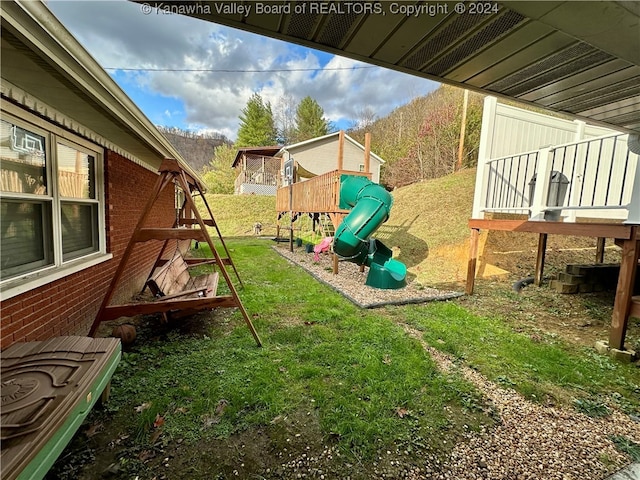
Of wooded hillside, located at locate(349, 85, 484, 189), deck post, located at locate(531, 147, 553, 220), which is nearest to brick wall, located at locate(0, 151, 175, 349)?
deck post, located at locate(531, 147, 553, 220)

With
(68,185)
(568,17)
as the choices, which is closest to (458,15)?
(568,17)

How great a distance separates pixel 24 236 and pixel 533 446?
4872 millimetres

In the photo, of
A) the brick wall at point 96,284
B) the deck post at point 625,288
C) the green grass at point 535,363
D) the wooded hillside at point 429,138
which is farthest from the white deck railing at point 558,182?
the wooded hillside at point 429,138

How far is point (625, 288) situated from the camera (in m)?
3.35

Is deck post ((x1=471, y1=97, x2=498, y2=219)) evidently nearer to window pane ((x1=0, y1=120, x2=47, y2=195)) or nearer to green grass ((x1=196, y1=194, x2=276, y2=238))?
window pane ((x1=0, y1=120, x2=47, y2=195))

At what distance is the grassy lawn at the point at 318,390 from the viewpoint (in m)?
2.01

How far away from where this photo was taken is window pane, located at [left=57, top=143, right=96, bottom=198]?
128 inches

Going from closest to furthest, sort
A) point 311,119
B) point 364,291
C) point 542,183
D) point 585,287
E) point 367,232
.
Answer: point 542,183, point 585,287, point 367,232, point 364,291, point 311,119

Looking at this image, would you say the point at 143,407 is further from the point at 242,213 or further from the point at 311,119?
the point at 311,119

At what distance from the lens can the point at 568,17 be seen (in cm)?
147

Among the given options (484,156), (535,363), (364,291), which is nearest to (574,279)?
(484,156)

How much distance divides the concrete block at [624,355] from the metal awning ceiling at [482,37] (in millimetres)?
3005

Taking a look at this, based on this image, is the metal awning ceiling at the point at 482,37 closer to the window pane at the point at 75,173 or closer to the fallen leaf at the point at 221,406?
the window pane at the point at 75,173

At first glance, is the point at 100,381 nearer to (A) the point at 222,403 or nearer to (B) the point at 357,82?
(A) the point at 222,403
